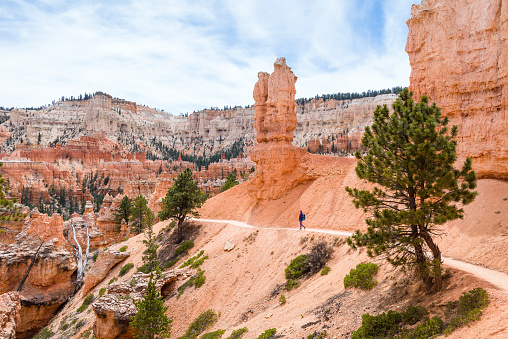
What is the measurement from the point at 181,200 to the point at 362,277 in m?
21.8

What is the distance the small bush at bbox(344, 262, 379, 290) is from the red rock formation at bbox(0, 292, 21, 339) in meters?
18.0

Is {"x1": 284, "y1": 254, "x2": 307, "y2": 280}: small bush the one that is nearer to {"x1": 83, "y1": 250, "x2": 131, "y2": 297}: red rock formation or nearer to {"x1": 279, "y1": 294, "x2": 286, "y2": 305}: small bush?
{"x1": 279, "y1": 294, "x2": 286, "y2": 305}: small bush

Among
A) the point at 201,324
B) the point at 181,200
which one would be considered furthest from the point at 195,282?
the point at 181,200

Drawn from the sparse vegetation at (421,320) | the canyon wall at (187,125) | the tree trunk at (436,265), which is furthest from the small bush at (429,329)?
the canyon wall at (187,125)

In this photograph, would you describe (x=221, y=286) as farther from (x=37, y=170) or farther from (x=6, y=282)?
(x=37, y=170)

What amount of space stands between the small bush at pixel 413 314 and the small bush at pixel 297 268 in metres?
8.09

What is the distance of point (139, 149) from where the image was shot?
16950cm

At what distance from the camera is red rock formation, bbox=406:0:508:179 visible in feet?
51.8

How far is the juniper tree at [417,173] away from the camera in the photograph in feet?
28.9

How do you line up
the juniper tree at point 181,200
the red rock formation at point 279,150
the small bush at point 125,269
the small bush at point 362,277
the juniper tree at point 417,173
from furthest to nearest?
1. the juniper tree at point 181,200
2. the red rock formation at point 279,150
3. the small bush at point 125,269
4. the small bush at point 362,277
5. the juniper tree at point 417,173

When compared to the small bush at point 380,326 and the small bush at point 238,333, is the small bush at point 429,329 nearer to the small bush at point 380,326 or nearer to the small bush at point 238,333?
the small bush at point 380,326

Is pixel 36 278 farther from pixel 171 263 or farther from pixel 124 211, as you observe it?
pixel 124 211

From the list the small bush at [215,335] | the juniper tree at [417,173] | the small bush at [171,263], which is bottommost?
the small bush at [171,263]

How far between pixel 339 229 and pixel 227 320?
978 cm
